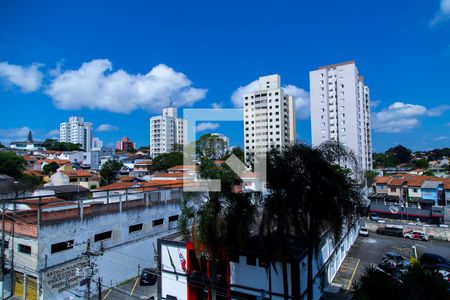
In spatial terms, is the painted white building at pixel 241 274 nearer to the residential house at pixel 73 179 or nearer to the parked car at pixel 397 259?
the parked car at pixel 397 259

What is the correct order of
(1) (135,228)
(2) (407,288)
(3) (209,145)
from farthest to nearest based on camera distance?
(3) (209,145) → (1) (135,228) → (2) (407,288)

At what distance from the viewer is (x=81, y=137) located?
4717 inches

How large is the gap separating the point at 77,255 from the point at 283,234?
33.2 ft

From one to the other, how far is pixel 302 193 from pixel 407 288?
11.9 feet

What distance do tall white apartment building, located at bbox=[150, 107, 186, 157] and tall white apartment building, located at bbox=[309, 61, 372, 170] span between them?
4650cm

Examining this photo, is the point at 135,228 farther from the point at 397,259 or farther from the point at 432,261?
the point at 432,261

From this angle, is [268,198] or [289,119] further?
[289,119]

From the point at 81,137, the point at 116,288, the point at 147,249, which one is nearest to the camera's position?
the point at 116,288

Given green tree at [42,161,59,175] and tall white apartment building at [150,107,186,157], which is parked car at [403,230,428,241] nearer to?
green tree at [42,161,59,175]

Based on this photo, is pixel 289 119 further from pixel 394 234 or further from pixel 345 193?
pixel 345 193

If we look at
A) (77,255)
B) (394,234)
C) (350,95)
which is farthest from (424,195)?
(77,255)

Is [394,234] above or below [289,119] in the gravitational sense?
below

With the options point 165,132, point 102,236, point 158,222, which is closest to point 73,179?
point 158,222

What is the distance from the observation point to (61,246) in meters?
13.1
